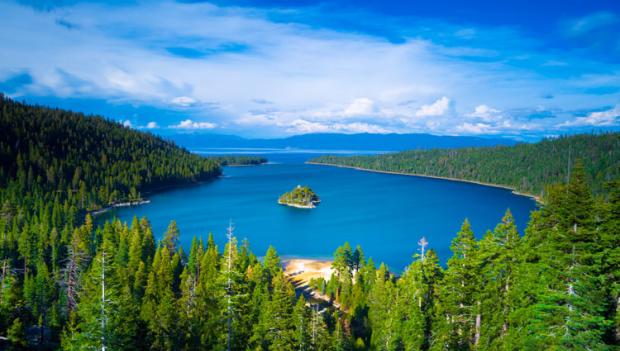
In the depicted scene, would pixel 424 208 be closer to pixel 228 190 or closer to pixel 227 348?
pixel 228 190

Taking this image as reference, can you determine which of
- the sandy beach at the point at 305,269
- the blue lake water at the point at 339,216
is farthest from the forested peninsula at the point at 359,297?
the blue lake water at the point at 339,216

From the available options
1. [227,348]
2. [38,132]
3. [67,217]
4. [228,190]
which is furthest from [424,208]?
[38,132]

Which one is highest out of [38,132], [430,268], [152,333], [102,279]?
[38,132]

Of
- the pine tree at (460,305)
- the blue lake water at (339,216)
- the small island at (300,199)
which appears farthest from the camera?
the small island at (300,199)

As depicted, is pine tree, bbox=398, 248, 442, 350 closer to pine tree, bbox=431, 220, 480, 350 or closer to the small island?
pine tree, bbox=431, 220, 480, 350

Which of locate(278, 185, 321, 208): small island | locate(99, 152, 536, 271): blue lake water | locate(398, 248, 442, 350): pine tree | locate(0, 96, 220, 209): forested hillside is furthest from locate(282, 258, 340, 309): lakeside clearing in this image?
locate(0, 96, 220, 209): forested hillside

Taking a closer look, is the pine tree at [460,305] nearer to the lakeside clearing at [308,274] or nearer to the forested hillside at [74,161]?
the lakeside clearing at [308,274]

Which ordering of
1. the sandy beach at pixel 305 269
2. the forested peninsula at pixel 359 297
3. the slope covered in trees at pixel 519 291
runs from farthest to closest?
the sandy beach at pixel 305 269
the forested peninsula at pixel 359 297
the slope covered in trees at pixel 519 291

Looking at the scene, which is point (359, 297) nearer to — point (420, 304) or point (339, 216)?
point (420, 304)

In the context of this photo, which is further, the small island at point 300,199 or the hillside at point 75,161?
the small island at point 300,199
